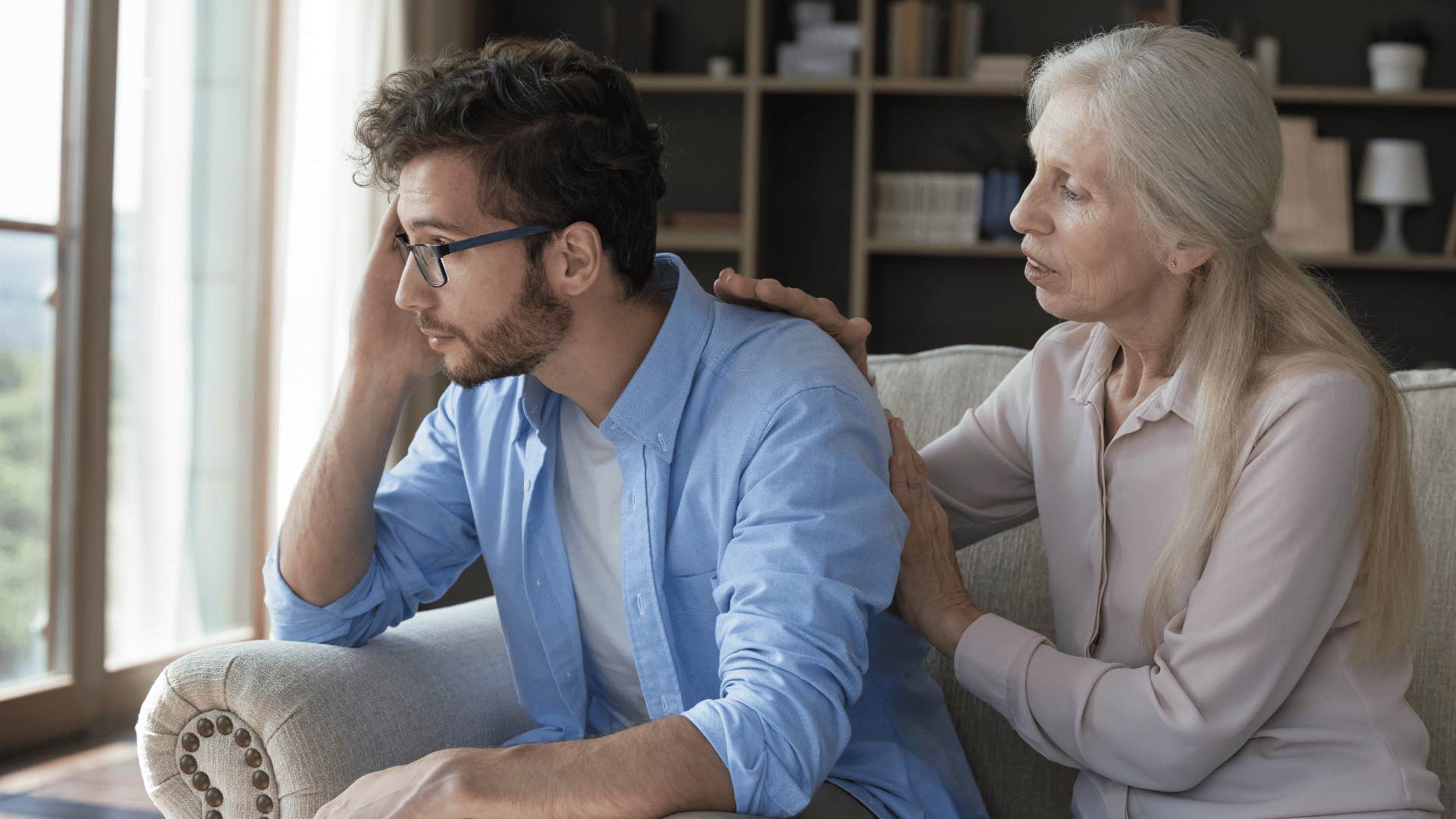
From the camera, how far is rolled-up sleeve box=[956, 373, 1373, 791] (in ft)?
3.88

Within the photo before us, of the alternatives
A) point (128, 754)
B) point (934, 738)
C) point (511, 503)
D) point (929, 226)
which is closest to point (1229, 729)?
point (934, 738)

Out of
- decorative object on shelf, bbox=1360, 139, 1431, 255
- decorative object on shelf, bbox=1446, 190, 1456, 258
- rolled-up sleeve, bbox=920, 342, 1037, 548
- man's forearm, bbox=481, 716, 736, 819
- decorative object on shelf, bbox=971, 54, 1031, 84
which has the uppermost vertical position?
decorative object on shelf, bbox=971, 54, 1031, 84

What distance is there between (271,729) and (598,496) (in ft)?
1.32

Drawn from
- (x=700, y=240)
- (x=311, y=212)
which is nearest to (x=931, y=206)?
(x=700, y=240)

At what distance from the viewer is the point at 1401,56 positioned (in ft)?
13.7

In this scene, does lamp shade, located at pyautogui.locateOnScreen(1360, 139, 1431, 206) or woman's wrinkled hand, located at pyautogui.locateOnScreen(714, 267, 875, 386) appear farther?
lamp shade, located at pyautogui.locateOnScreen(1360, 139, 1431, 206)

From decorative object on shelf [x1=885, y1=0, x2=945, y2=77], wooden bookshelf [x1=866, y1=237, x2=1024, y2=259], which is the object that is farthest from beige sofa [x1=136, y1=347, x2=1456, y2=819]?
decorative object on shelf [x1=885, y1=0, x2=945, y2=77]

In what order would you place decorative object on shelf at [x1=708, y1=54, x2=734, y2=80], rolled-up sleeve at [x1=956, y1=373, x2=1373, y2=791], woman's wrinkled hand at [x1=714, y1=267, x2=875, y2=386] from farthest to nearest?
decorative object on shelf at [x1=708, y1=54, x2=734, y2=80] < woman's wrinkled hand at [x1=714, y1=267, x2=875, y2=386] < rolled-up sleeve at [x1=956, y1=373, x2=1373, y2=791]

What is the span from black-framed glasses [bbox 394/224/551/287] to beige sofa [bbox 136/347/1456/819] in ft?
1.34

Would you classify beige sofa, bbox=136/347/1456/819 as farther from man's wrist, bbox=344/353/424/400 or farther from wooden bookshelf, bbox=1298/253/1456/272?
wooden bookshelf, bbox=1298/253/1456/272

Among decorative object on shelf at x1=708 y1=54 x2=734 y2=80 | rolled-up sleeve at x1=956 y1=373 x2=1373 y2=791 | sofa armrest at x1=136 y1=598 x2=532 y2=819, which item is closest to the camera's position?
rolled-up sleeve at x1=956 y1=373 x2=1373 y2=791

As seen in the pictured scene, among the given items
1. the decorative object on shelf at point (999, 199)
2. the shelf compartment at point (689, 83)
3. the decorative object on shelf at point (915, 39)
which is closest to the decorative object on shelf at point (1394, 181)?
the decorative object on shelf at point (999, 199)

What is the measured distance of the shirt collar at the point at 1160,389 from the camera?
1.31 meters

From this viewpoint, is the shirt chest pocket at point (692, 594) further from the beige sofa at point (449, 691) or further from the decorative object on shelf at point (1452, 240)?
the decorative object on shelf at point (1452, 240)
